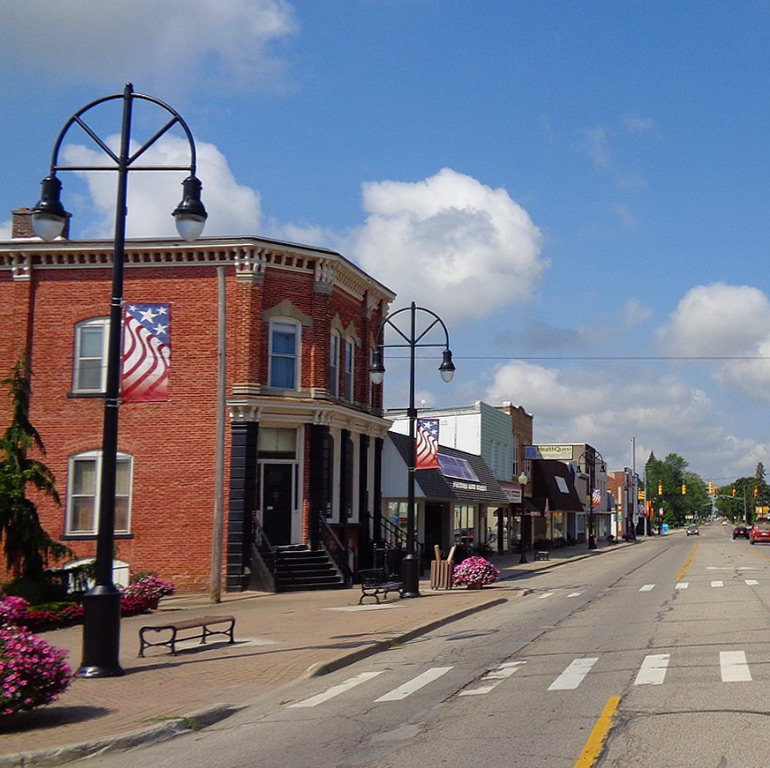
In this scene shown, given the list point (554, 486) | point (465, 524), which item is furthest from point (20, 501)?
point (554, 486)

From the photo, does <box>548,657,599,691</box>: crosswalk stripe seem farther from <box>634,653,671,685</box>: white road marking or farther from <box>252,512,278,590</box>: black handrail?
<box>252,512,278,590</box>: black handrail

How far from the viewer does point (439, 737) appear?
8.73 m

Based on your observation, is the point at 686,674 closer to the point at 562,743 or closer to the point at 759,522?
the point at 562,743

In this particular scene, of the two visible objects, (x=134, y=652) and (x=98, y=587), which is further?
(x=134, y=652)

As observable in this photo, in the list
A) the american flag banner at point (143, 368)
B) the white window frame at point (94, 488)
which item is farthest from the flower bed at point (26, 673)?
the white window frame at point (94, 488)

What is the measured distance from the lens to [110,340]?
12547 mm

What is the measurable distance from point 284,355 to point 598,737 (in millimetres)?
19694

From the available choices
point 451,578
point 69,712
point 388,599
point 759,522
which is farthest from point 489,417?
point 69,712

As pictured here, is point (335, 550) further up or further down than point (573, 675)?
further up

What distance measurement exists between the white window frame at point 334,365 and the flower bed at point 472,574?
20.4 feet

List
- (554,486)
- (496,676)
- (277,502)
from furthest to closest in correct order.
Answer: (554,486), (277,502), (496,676)

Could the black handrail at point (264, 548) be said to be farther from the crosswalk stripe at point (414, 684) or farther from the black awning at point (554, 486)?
the black awning at point (554, 486)

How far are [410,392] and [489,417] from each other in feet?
87.5

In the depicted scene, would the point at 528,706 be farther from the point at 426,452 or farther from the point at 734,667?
the point at 426,452
